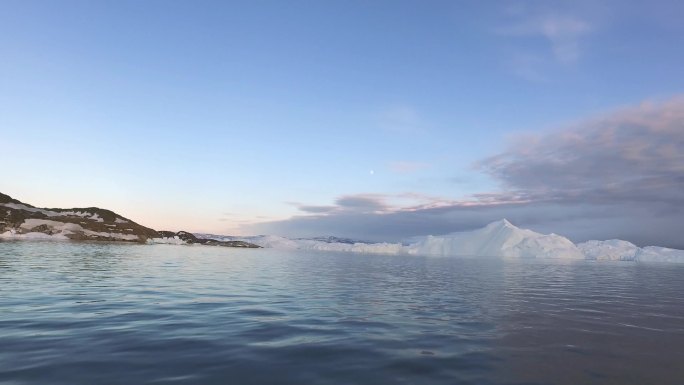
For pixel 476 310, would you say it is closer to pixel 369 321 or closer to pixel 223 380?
pixel 369 321

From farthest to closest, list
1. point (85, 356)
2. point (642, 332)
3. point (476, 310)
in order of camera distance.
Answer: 1. point (476, 310)
2. point (642, 332)
3. point (85, 356)

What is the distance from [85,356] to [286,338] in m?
6.34

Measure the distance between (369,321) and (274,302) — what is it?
25.2ft

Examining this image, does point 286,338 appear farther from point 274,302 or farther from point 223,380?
point 274,302

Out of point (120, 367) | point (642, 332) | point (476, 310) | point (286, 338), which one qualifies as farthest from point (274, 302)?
point (642, 332)

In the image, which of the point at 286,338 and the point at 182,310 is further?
the point at 182,310

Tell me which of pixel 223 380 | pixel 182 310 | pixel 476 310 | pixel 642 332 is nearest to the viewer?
pixel 223 380

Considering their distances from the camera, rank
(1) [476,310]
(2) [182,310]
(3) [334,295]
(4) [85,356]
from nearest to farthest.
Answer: (4) [85,356], (2) [182,310], (1) [476,310], (3) [334,295]

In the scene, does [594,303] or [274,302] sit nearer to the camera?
[274,302]

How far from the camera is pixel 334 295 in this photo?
2898cm

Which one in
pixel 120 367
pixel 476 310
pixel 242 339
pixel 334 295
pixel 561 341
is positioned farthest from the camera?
pixel 334 295

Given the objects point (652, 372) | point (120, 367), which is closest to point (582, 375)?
point (652, 372)

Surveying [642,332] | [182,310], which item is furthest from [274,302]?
[642,332]

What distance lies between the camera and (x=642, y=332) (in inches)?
729
